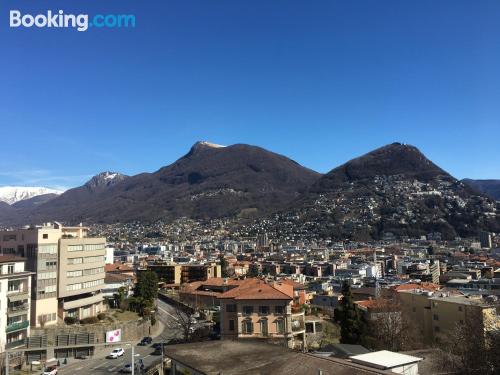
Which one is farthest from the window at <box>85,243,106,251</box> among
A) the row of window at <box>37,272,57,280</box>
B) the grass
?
the grass

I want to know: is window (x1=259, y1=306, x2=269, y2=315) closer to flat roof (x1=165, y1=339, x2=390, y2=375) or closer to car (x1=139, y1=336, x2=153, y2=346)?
car (x1=139, y1=336, x2=153, y2=346)

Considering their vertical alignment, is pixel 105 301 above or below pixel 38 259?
below

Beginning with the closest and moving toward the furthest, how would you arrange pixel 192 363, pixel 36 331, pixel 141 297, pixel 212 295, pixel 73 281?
pixel 192 363 < pixel 36 331 < pixel 73 281 < pixel 141 297 < pixel 212 295

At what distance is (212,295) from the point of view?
68.9m

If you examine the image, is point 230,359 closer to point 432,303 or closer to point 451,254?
point 432,303

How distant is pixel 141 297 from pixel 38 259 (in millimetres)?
16259

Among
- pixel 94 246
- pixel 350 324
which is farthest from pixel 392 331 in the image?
pixel 94 246

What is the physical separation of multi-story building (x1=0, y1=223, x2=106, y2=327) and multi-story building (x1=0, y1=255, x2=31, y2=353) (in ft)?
7.98

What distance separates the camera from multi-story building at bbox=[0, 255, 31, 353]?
40844 mm

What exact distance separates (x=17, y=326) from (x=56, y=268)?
811cm

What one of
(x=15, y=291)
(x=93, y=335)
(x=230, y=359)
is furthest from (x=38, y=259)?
(x=230, y=359)

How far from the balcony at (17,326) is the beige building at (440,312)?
3645 centimetres

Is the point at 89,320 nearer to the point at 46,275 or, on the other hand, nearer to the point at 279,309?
the point at 46,275

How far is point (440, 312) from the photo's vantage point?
45.3 m
